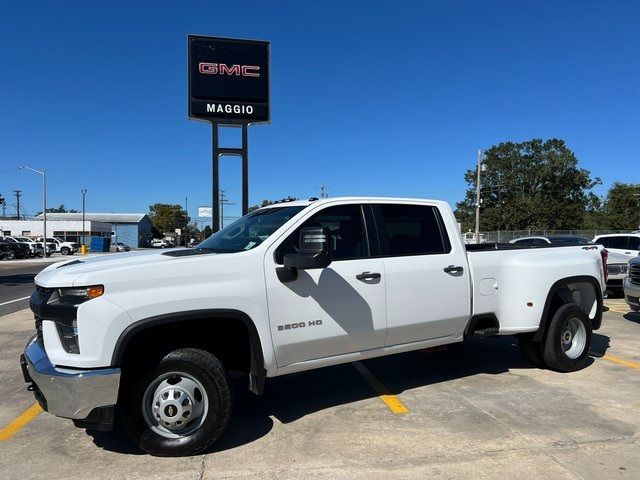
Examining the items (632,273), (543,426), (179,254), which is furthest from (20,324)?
(632,273)

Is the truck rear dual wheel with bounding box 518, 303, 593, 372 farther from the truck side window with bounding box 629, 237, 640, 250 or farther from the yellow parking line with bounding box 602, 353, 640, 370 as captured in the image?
the truck side window with bounding box 629, 237, 640, 250

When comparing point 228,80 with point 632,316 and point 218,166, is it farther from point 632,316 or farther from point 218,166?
point 632,316

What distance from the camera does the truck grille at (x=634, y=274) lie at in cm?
960

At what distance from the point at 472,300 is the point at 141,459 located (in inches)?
135

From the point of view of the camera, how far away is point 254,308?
409 cm

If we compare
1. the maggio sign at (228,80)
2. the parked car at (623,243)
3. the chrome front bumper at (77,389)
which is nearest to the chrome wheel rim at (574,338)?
the chrome front bumper at (77,389)

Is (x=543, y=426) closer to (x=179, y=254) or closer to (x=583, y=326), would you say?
(x=583, y=326)

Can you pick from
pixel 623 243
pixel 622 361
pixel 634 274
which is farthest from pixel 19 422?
pixel 623 243

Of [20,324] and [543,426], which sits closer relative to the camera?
[543,426]

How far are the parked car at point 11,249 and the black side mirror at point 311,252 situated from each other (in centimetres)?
4634

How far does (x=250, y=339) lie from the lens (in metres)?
4.13

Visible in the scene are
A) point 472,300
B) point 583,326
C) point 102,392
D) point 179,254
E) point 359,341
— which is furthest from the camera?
point 583,326

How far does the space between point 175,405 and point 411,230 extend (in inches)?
107

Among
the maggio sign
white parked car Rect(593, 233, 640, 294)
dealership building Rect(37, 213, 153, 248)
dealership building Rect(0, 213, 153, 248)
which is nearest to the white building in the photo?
dealership building Rect(0, 213, 153, 248)
